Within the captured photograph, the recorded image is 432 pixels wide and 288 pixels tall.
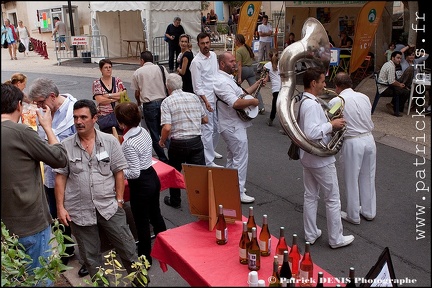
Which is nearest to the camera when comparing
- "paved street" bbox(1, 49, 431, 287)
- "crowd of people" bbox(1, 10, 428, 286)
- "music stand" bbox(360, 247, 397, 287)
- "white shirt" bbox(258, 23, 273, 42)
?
"music stand" bbox(360, 247, 397, 287)

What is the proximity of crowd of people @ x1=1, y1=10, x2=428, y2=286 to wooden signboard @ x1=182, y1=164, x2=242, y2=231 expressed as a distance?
2.01 ft

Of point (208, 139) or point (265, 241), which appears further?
point (208, 139)

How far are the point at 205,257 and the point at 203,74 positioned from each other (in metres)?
3.86

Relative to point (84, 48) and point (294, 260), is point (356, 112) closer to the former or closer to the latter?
point (294, 260)

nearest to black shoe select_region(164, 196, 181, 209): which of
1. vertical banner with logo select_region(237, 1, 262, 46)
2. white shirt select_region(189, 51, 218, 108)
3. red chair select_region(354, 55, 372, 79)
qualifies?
white shirt select_region(189, 51, 218, 108)

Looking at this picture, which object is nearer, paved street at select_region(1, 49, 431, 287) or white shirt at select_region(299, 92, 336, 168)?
white shirt at select_region(299, 92, 336, 168)

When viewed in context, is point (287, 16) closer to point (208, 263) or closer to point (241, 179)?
point (241, 179)

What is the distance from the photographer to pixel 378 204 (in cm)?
529

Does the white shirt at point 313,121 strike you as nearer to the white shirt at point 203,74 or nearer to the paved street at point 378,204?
the paved street at point 378,204

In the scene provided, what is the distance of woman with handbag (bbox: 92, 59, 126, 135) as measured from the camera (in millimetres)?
5492

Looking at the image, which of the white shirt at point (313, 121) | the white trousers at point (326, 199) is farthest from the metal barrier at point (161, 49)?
the white shirt at point (313, 121)

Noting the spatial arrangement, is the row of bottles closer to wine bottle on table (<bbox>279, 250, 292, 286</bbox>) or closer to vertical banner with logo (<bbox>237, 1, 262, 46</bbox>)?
wine bottle on table (<bbox>279, 250, 292, 286</bbox>)

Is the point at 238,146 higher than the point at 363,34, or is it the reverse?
the point at 363,34

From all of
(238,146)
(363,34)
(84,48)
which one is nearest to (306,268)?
(238,146)
